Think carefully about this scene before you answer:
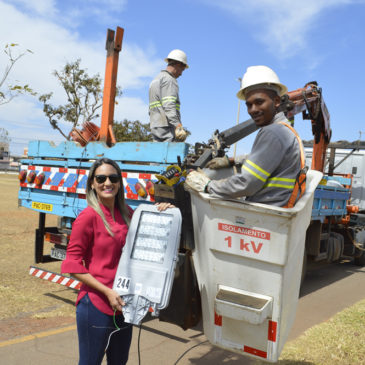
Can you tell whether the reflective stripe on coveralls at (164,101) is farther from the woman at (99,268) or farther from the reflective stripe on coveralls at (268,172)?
the reflective stripe on coveralls at (268,172)

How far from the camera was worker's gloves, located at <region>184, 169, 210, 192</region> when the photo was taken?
2.25 meters

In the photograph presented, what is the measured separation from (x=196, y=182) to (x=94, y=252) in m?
0.68

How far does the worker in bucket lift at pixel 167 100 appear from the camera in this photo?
4797 millimetres

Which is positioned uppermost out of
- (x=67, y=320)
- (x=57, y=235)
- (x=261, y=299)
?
(x=261, y=299)

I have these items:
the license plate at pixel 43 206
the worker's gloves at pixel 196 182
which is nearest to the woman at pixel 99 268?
the worker's gloves at pixel 196 182

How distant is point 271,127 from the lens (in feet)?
7.10

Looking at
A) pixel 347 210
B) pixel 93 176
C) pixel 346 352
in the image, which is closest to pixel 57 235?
pixel 93 176

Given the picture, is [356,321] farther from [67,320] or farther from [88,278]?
[88,278]

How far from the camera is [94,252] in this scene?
2230 millimetres

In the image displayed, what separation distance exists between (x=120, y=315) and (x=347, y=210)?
6822mm

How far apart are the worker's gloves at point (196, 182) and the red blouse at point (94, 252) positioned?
482mm

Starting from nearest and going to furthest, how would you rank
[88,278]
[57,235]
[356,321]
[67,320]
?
1. [88,278]
2. [67,320]
3. [356,321]
4. [57,235]

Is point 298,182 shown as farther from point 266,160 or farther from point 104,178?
point 104,178

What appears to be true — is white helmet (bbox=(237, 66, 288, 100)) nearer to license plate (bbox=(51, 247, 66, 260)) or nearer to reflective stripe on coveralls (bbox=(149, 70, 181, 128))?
reflective stripe on coveralls (bbox=(149, 70, 181, 128))
